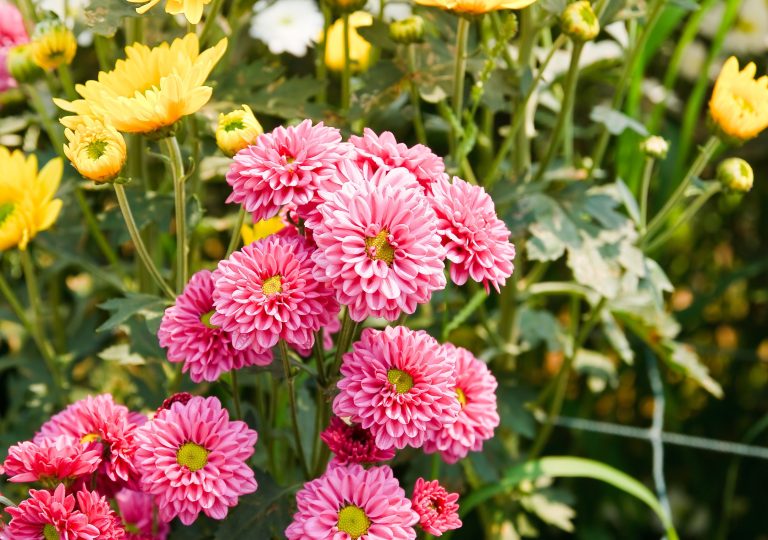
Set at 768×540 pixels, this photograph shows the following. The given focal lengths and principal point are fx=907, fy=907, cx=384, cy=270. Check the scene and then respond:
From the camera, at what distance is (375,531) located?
0.66 metres

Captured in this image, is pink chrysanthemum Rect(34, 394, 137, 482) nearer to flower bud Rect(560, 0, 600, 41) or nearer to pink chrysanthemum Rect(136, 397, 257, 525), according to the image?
pink chrysanthemum Rect(136, 397, 257, 525)

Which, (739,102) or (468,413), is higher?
(739,102)

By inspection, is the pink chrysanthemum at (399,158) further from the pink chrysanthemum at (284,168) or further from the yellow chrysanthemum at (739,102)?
the yellow chrysanthemum at (739,102)

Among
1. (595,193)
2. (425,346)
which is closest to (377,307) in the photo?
(425,346)

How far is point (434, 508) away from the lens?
70 centimetres

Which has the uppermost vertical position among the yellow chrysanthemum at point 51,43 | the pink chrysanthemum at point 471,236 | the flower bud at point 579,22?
the flower bud at point 579,22

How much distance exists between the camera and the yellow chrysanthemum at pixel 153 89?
700 millimetres

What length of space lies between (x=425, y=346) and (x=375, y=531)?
5.4 inches

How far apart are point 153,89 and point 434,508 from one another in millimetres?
408

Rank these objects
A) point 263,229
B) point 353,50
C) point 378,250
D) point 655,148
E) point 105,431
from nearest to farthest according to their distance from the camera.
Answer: point 378,250 → point 105,431 → point 263,229 → point 655,148 → point 353,50

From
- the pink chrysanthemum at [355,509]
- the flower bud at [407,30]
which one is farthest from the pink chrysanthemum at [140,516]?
the flower bud at [407,30]

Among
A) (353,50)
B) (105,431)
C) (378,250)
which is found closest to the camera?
(378,250)

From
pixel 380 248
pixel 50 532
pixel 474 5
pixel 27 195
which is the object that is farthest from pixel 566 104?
pixel 50 532

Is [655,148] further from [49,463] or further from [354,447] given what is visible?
[49,463]
